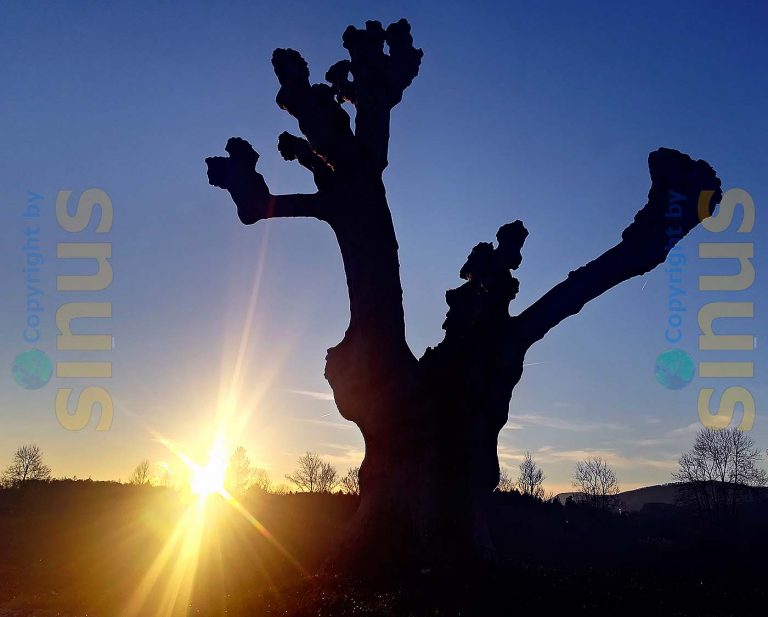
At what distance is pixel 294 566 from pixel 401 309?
6965mm

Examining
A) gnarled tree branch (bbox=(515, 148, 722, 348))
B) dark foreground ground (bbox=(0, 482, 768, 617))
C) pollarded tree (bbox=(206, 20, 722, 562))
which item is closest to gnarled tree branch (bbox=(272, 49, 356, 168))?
pollarded tree (bbox=(206, 20, 722, 562))

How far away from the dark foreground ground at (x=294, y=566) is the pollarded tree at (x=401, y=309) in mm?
1636

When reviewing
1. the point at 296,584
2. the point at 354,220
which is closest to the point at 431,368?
the point at 354,220

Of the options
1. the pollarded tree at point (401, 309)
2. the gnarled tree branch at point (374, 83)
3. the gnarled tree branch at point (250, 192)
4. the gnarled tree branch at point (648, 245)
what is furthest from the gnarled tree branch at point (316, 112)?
the gnarled tree branch at point (648, 245)

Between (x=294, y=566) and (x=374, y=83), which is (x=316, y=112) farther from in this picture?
(x=294, y=566)

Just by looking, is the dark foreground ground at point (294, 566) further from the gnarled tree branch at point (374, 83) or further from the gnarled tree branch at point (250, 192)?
the gnarled tree branch at point (374, 83)

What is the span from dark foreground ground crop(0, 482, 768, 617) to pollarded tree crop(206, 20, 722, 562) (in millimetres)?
1636

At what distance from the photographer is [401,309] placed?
1471 centimetres

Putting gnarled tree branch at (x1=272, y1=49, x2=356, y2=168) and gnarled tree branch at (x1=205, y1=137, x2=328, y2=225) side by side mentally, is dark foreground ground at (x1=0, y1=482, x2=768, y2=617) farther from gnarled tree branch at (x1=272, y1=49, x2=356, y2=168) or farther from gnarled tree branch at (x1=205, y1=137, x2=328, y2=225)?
gnarled tree branch at (x1=272, y1=49, x2=356, y2=168)

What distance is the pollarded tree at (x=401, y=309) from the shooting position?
44.1ft

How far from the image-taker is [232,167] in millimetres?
15500

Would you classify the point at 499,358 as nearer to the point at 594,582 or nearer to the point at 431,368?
the point at 431,368

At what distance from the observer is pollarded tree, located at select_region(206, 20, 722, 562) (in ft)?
44.1

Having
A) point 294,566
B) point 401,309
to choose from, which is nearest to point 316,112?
point 401,309
